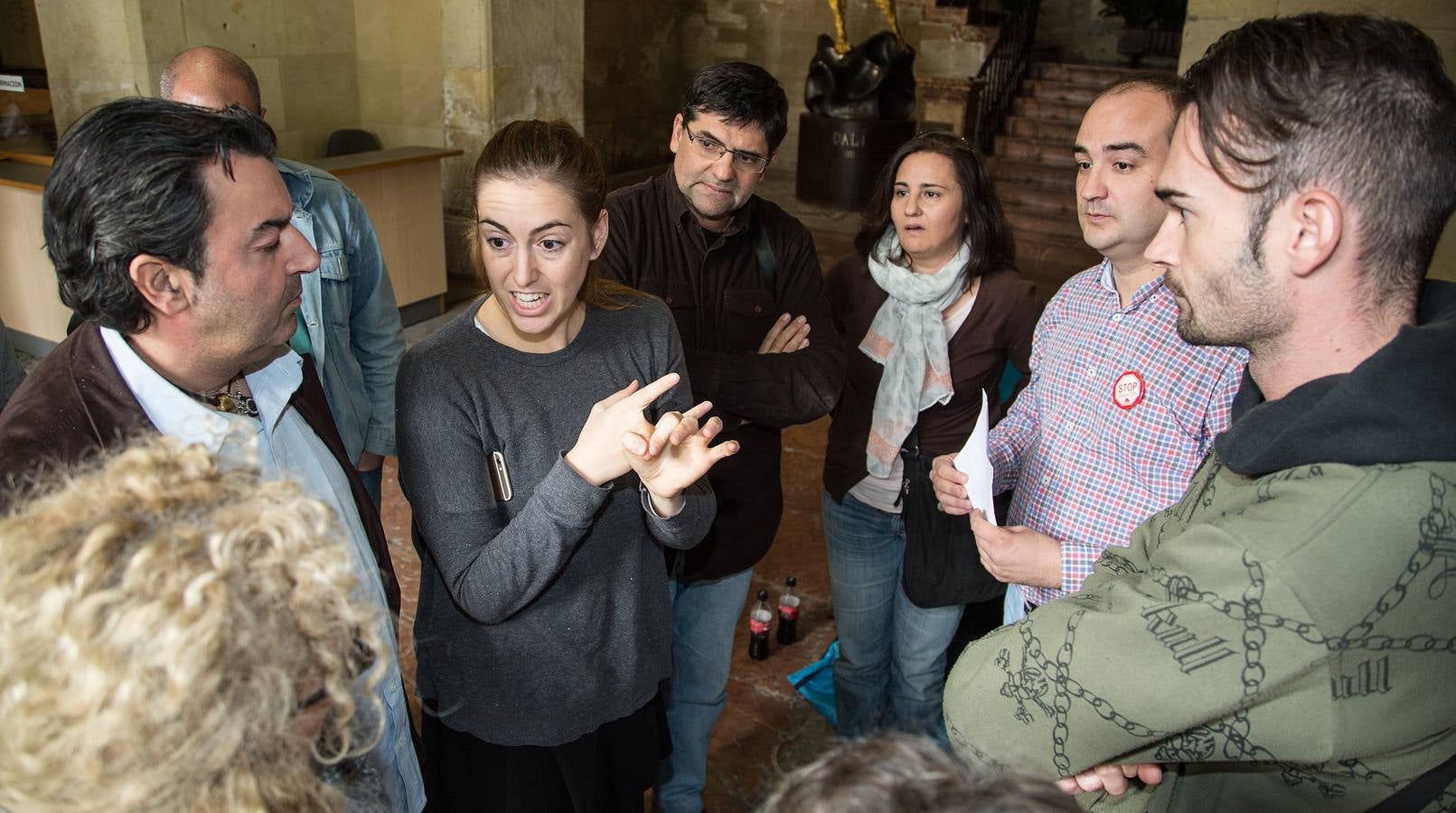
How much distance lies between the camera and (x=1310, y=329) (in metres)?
1.11

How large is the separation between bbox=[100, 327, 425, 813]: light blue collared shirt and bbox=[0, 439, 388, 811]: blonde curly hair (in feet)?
1.45

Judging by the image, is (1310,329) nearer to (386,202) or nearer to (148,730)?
(148,730)

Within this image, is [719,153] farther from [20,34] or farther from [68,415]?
[20,34]

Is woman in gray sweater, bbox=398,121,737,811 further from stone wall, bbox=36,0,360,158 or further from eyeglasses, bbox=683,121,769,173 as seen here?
stone wall, bbox=36,0,360,158

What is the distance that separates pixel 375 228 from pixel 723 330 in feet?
14.0

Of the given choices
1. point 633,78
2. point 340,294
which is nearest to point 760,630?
point 340,294

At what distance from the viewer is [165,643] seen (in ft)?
2.45

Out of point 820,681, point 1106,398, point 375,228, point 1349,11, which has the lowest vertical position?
point 820,681

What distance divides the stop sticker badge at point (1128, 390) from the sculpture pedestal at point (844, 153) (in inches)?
305

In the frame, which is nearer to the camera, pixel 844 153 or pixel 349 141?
pixel 349 141

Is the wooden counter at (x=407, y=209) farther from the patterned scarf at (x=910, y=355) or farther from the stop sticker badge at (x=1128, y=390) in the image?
the stop sticker badge at (x=1128, y=390)

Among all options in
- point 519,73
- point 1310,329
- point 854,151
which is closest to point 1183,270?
point 1310,329

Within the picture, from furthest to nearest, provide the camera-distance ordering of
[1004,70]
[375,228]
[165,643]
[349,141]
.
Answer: [1004,70]
[349,141]
[375,228]
[165,643]

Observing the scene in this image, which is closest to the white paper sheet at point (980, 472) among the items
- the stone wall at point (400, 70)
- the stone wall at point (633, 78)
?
the stone wall at point (400, 70)
